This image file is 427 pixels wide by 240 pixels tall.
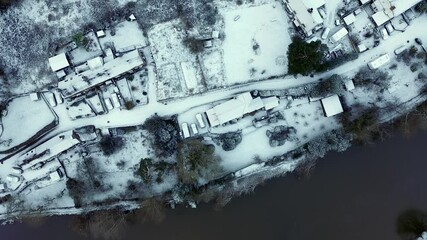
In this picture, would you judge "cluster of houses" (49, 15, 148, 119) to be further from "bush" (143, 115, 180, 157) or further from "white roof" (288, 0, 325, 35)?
"white roof" (288, 0, 325, 35)

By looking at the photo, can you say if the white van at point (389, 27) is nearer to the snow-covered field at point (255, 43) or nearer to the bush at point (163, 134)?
the snow-covered field at point (255, 43)

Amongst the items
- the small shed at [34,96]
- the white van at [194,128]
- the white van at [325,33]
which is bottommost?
the white van at [194,128]

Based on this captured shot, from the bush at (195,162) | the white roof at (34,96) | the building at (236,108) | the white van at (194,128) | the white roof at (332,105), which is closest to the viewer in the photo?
the bush at (195,162)

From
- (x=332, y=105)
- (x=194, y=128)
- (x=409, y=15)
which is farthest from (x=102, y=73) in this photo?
(x=409, y=15)

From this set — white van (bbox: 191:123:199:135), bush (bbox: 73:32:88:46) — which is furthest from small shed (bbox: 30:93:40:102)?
white van (bbox: 191:123:199:135)

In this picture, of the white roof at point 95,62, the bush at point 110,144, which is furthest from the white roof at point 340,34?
the bush at point 110,144

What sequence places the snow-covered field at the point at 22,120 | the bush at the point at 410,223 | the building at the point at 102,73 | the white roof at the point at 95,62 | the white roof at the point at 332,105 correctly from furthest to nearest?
the snow-covered field at the point at 22,120
the bush at the point at 410,223
the white roof at the point at 95,62
the white roof at the point at 332,105
the building at the point at 102,73

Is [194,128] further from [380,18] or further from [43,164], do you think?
[380,18]

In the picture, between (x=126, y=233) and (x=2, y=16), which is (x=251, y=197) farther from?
(x=2, y=16)
